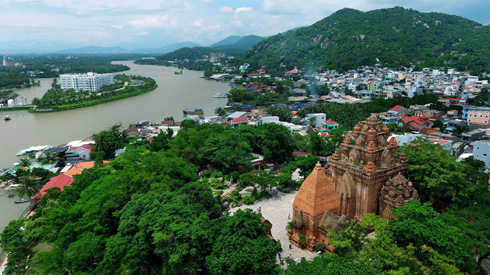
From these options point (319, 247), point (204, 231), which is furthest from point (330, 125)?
point (204, 231)

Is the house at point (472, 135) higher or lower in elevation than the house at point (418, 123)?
lower

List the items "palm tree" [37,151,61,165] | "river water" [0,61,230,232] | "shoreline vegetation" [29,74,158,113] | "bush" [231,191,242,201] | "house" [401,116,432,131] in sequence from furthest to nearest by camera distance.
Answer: "shoreline vegetation" [29,74,158,113] < "house" [401,116,432,131] < "river water" [0,61,230,232] < "palm tree" [37,151,61,165] < "bush" [231,191,242,201]

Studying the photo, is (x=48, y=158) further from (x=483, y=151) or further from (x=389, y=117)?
(x=389, y=117)

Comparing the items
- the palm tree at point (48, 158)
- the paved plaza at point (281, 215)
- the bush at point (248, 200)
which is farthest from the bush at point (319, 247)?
the palm tree at point (48, 158)

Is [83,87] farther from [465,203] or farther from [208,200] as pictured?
[465,203]

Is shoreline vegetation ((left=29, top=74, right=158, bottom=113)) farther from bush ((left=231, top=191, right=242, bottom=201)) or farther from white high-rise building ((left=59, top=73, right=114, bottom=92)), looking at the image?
bush ((left=231, top=191, right=242, bottom=201))

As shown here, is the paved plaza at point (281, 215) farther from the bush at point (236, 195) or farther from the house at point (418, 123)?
the house at point (418, 123)

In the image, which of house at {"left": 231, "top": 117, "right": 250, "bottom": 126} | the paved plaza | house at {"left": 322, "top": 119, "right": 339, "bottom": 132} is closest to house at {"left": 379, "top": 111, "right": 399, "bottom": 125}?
house at {"left": 322, "top": 119, "right": 339, "bottom": 132}
